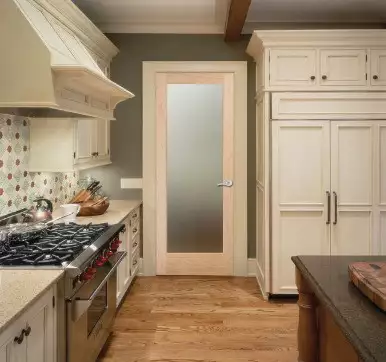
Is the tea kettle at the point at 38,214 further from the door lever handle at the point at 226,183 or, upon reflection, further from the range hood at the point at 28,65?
the door lever handle at the point at 226,183

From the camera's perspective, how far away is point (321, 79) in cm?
398

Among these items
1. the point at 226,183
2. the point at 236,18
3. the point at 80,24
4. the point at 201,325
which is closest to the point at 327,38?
the point at 236,18

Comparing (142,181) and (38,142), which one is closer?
(38,142)

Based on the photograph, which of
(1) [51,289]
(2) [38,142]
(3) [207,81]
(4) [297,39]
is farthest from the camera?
(3) [207,81]

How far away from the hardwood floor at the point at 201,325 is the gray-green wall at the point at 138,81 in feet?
2.90

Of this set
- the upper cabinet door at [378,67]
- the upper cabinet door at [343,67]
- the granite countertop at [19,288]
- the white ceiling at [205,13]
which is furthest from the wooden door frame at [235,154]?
the granite countertop at [19,288]

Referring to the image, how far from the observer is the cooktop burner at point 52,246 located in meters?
2.17

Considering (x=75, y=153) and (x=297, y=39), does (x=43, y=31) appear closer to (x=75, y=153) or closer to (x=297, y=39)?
(x=75, y=153)

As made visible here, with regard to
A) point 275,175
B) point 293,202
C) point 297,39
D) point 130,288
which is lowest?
point 130,288

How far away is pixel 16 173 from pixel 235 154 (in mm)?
2379

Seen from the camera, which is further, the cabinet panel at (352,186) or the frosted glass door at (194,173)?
the frosted glass door at (194,173)

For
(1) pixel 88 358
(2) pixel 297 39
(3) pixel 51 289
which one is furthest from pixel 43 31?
(2) pixel 297 39

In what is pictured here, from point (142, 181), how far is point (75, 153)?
59.2 inches

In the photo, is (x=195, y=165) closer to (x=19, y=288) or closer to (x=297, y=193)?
(x=297, y=193)
